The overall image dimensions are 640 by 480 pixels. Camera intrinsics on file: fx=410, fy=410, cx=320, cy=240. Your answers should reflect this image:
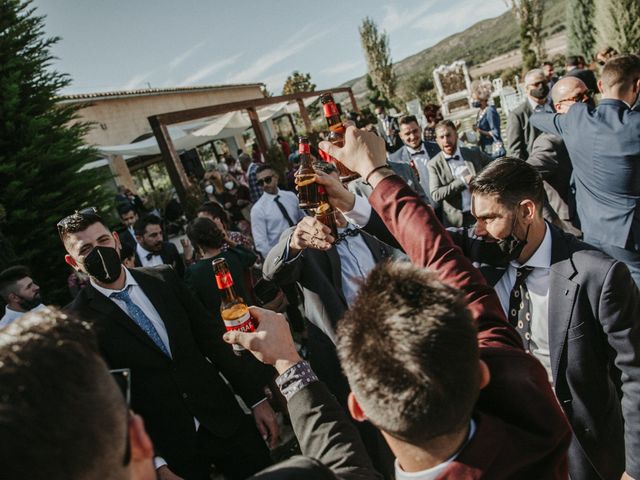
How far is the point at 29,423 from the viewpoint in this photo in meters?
0.82

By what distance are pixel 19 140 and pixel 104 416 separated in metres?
7.02

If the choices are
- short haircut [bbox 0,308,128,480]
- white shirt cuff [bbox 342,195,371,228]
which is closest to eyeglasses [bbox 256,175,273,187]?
white shirt cuff [bbox 342,195,371,228]

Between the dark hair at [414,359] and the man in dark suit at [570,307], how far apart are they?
2.50 ft

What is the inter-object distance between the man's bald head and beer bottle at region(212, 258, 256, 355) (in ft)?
10.3

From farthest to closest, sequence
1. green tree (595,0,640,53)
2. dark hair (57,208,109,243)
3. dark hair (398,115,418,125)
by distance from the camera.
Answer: green tree (595,0,640,53)
dark hair (398,115,418,125)
dark hair (57,208,109,243)

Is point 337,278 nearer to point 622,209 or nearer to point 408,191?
point 408,191

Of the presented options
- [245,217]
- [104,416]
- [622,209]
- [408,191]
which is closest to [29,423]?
[104,416]

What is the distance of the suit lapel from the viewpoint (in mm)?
1890

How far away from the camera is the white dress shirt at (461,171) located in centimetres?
493

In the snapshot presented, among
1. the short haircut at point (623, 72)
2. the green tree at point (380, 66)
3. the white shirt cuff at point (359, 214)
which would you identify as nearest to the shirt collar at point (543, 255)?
the white shirt cuff at point (359, 214)

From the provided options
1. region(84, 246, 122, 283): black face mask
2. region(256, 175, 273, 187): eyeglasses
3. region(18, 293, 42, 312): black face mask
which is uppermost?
region(256, 175, 273, 187): eyeglasses

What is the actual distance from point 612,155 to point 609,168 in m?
0.11

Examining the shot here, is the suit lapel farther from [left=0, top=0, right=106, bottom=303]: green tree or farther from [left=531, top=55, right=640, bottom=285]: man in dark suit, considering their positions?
[left=0, top=0, right=106, bottom=303]: green tree

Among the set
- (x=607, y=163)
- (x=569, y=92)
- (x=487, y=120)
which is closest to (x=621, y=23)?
(x=487, y=120)
